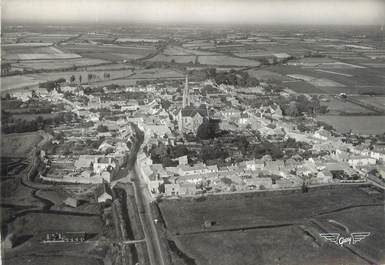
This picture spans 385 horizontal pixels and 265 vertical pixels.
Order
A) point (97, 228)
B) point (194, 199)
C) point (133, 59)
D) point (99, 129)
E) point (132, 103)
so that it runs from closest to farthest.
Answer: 1. point (97, 228)
2. point (194, 199)
3. point (99, 129)
4. point (132, 103)
5. point (133, 59)

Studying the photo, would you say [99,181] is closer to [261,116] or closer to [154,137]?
[154,137]

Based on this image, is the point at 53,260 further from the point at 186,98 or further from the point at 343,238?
the point at 186,98

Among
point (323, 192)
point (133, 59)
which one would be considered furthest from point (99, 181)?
point (133, 59)

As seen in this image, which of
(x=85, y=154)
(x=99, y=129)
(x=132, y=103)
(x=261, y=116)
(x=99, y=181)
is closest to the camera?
(x=99, y=181)

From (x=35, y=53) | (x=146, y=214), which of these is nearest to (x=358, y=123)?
(x=146, y=214)

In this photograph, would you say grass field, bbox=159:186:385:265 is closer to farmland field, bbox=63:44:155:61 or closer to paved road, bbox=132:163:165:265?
paved road, bbox=132:163:165:265

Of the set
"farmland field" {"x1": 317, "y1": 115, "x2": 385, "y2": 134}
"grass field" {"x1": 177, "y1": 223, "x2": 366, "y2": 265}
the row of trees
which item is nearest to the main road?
"grass field" {"x1": 177, "y1": 223, "x2": 366, "y2": 265}
